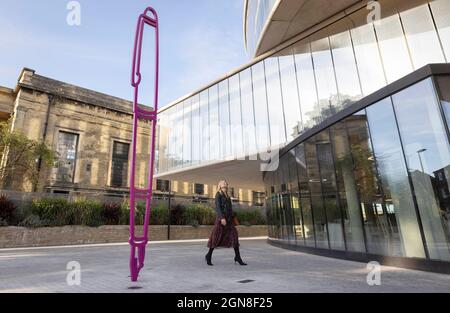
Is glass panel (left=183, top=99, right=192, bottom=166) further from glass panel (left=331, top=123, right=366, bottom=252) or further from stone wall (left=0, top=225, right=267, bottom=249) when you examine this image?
glass panel (left=331, top=123, right=366, bottom=252)

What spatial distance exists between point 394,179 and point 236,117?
12.2 metres

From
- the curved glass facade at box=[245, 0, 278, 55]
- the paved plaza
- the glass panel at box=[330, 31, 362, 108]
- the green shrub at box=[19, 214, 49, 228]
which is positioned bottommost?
the paved plaza

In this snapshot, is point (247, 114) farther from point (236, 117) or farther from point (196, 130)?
point (196, 130)

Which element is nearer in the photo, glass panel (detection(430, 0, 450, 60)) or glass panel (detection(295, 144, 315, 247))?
glass panel (detection(430, 0, 450, 60))

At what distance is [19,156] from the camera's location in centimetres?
2192

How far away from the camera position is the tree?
2119 centimetres

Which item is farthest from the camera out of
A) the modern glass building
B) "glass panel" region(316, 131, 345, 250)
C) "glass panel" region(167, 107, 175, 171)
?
"glass panel" region(167, 107, 175, 171)

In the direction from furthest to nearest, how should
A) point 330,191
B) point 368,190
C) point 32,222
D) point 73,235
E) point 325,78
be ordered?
point 73,235 < point 32,222 < point 325,78 < point 330,191 < point 368,190

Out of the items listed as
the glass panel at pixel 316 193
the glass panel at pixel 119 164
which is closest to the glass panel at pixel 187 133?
the glass panel at pixel 316 193

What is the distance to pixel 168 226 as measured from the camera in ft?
64.3

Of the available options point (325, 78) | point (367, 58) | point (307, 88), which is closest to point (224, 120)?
point (307, 88)

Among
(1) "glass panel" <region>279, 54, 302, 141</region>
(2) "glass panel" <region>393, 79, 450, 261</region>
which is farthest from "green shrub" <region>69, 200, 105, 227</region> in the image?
(2) "glass panel" <region>393, 79, 450, 261</region>

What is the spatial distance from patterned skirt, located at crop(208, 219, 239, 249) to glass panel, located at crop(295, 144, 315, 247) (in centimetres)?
456
